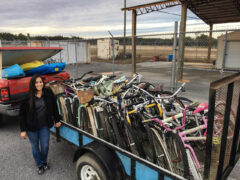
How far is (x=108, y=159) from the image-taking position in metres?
2.24

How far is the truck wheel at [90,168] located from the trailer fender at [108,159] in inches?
2.9

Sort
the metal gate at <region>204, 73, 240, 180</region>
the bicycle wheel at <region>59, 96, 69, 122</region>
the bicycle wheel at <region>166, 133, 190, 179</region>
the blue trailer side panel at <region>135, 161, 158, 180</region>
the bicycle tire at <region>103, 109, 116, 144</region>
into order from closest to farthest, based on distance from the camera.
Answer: the metal gate at <region>204, 73, 240, 180</region>, the blue trailer side panel at <region>135, 161, 158, 180</region>, the bicycle wheel at <region>166, 133, 190, 179</region>, the bicycle tire at <region>103, 109, 116, 144</region>, the bicycle wheel at <region>59, 96, 69, 122</region>

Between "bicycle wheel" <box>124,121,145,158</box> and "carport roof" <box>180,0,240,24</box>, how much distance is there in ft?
27.5

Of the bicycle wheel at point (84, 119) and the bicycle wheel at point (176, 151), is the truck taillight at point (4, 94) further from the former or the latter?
the bicycle wheel at point (176, 151)

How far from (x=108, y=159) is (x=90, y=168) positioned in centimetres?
37

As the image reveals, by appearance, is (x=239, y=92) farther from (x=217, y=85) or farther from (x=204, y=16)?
(x=204, y=16)

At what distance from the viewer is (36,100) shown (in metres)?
2.87

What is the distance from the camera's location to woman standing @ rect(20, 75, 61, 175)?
2.79 m

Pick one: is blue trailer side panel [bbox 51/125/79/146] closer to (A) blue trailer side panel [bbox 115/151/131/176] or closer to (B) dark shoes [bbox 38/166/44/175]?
(B) dark shoes [bbox 38/166/44/175]

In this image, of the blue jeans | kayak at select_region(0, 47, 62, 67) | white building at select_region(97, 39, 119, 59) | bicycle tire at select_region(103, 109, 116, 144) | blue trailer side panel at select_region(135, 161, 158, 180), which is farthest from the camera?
white building at select_region(97, 39, 119, 59)

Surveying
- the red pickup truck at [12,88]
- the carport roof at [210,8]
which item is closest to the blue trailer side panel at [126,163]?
the red pickup truck at [12,88]

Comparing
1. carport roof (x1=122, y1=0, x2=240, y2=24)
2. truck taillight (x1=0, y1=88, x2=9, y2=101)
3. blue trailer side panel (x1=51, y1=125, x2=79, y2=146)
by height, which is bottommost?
blue trailer side panel (x1=51, y1=125, x2=79, y2=146)

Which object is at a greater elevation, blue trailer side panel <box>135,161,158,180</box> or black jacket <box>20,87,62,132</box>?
black jacket <box>20,87,62,132</box>

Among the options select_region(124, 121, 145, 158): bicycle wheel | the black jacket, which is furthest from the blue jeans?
select_region(124, 121, 145, 158): bicycle wheel
